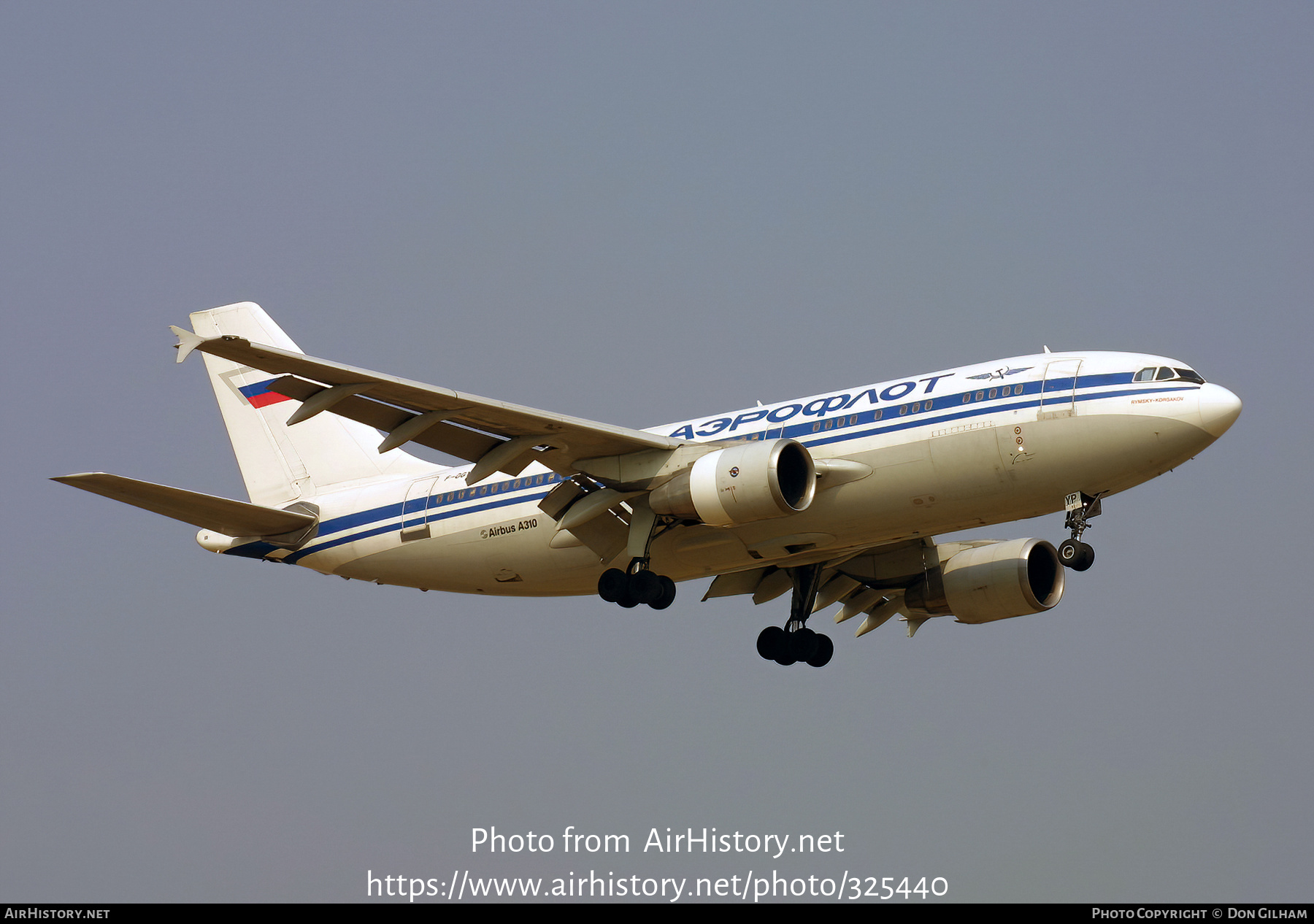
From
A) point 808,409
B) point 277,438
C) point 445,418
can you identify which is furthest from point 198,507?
point 808,409

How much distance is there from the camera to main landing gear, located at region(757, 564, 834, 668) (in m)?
36.0

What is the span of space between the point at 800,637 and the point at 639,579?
629cm

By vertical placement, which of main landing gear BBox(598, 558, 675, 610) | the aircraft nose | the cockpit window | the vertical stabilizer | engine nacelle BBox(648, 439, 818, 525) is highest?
the vertical stabilizer

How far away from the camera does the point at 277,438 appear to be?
3878 centimetres

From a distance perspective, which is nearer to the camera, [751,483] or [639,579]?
[751,483]

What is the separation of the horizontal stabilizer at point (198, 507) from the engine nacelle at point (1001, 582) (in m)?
14.4

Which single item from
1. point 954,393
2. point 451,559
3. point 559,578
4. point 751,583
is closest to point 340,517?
point 451,559

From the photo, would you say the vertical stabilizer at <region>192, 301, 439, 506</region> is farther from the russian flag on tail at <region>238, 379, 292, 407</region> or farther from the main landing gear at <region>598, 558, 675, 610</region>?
the main landing gear at <region>598, 558, 675, 610</region>

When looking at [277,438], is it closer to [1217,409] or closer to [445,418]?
[445,418]

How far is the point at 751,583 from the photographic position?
36312mm

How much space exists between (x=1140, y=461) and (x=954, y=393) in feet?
11.4

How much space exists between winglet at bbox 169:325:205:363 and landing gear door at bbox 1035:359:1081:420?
1456cm

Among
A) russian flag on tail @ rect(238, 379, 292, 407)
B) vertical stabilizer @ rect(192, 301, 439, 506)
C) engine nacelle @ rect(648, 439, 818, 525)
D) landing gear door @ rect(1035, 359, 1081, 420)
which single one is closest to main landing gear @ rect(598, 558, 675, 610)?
engine nacelle @ rect(648, 439, 818, 525)

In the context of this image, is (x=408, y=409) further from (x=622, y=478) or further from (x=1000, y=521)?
(x=1000, y=521)
